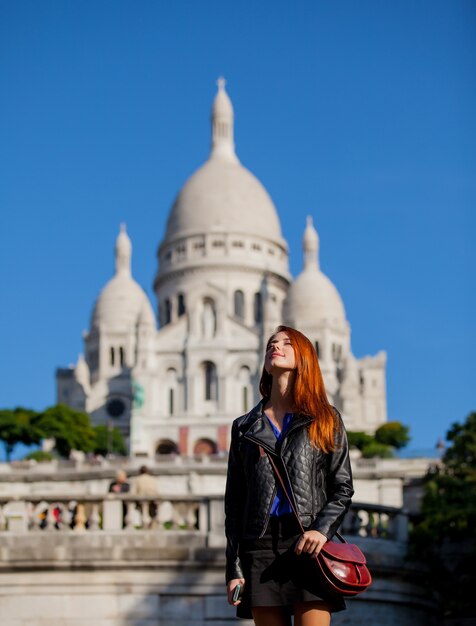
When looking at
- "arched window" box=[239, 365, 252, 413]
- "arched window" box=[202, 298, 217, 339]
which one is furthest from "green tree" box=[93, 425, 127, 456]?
"arched window" box=[202, 298, 217, 339]

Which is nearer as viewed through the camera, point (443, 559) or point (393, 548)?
point (393, 548)

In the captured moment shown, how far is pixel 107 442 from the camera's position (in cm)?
8169

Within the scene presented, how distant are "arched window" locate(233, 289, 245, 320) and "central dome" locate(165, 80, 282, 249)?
5.55 meters

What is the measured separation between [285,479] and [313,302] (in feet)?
308

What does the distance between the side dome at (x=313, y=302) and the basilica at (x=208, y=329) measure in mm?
100

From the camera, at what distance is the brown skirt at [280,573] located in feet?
20.1

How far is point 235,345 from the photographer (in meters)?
97.1

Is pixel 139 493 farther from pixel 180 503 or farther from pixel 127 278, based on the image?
pixel 127 278

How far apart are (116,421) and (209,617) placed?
8541cm

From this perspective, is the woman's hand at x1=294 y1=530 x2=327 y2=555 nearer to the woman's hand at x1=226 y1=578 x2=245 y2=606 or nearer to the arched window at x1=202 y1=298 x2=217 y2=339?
the woman's hand at x1=226 y1=578 x2=245 y2=606

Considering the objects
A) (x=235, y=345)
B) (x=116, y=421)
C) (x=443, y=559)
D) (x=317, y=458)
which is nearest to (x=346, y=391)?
(x=235, y=345)

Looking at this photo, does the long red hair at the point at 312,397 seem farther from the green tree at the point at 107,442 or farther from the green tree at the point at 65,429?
the green tree at the point at 107,442

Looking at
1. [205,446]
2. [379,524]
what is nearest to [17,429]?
[205,446]

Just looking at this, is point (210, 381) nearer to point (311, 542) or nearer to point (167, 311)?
point (167, 311)
